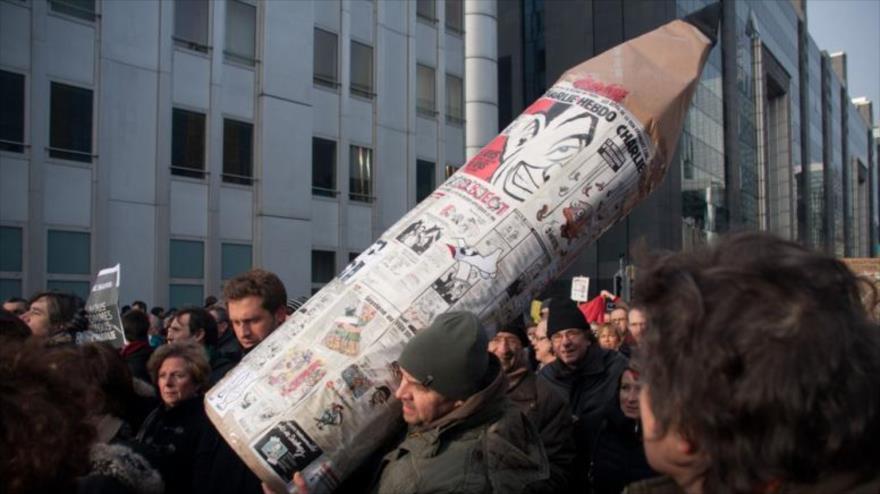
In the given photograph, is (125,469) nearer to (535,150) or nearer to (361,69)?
(535,150)

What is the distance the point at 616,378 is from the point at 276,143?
1608cm

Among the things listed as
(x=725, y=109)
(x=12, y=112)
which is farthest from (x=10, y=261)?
(x=725, y=109)

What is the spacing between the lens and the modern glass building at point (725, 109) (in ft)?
128

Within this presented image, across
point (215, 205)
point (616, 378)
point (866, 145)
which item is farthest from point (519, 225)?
point (866, 145)

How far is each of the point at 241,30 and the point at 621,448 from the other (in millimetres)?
17568

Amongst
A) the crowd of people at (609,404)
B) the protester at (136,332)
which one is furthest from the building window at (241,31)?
the crowd of people at (609,404)

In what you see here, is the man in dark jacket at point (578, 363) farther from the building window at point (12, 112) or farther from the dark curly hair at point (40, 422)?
the building window at point (12, 112)

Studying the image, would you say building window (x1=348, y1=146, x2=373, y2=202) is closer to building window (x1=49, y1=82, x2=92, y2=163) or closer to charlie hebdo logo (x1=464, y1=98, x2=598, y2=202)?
building window (x1=49, y1=82, x2=92, y2=163)

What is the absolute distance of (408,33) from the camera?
76.5ft

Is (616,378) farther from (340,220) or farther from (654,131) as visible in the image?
(340,220)

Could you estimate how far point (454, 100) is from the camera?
25.0 metres

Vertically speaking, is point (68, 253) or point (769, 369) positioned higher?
point (68, 253)

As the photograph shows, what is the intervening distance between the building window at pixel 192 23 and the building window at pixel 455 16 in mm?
8751

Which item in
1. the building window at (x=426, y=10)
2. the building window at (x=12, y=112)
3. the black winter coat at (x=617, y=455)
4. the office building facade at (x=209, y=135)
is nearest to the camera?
the black winter coat at (x=617, y=455)
